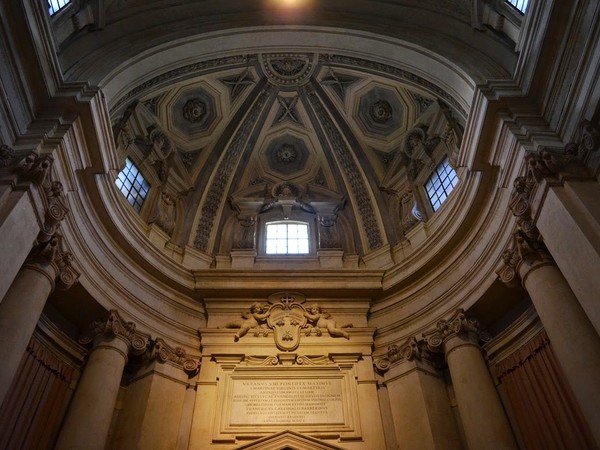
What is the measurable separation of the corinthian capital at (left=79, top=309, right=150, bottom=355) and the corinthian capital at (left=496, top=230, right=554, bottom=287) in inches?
261

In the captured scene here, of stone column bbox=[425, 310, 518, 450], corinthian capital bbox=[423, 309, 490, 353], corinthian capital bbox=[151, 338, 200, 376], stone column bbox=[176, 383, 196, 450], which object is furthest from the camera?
corinthian capital bbox=[151, 338, 200, 376]

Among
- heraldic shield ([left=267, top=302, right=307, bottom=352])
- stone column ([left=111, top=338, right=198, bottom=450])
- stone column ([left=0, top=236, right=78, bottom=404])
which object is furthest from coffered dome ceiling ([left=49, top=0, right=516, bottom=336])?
stone column ([left=111, top=338, right=198, bottom=450])

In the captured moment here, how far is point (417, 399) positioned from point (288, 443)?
247cm

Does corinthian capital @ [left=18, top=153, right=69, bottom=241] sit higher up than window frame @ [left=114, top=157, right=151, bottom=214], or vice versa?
window frame @ [left=114, top=157, right=151, bottom=214]

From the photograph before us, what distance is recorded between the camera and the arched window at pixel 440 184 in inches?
450

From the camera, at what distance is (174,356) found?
9391 millimetres

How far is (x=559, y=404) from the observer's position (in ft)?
23.5

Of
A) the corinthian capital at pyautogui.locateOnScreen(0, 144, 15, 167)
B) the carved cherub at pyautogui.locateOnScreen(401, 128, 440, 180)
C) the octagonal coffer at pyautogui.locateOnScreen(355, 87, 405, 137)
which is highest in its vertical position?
the octagonal coffer at pyautogui.locateOnScreen(355, 87, 405, 137)

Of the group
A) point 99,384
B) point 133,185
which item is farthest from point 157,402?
point 133,185

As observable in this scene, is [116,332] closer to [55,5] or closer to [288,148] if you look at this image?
[55,5]

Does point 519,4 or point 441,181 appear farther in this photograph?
point 441,181

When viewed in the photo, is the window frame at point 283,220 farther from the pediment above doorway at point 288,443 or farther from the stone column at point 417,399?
the pediment above doorway at point 288,443

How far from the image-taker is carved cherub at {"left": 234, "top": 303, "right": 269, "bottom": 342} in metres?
10.2

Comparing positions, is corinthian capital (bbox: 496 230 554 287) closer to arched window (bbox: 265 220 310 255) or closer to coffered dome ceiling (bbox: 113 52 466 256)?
coffered dome ceiling (bbox: 113 52 466 256)
